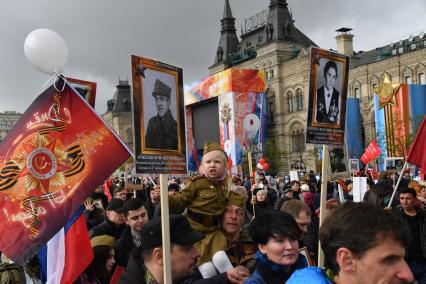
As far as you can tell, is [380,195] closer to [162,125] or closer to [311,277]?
[162,125]

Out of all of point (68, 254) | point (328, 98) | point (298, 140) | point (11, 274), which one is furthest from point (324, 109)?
point (298, 140)

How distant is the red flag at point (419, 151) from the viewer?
6.19 metres

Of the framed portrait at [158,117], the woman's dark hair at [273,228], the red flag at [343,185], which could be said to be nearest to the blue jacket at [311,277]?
the woman's dark hair at [273,228]

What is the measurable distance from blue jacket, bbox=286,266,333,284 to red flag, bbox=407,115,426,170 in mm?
4785

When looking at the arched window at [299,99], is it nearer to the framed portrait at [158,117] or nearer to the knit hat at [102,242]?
the knit hat at [102,242]

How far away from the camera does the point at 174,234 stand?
2.75 meters

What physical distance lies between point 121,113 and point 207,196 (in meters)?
92.0

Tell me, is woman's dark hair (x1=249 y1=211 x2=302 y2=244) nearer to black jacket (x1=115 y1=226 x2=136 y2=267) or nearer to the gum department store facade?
→ black jacket (x1=115 y1=226 x2=136 y2=267)

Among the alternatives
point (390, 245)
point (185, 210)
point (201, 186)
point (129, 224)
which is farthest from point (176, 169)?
point (390, 245)

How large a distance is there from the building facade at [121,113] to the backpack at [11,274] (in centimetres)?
8648

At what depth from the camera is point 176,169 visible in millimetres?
3607

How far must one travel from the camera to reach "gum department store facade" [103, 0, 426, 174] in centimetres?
4666

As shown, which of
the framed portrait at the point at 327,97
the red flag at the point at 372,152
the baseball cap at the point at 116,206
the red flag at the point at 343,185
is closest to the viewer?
the framed portrait at the point at 327,97

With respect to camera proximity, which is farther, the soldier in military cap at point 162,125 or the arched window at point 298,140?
the arched window at point 298,140
